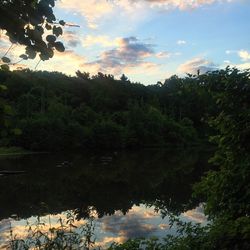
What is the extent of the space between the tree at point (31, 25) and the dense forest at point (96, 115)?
40844 millimetres

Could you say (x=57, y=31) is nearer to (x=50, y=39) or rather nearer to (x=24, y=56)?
(x=50, y=39)

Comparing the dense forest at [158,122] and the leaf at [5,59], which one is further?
the dense forest at [158,122]

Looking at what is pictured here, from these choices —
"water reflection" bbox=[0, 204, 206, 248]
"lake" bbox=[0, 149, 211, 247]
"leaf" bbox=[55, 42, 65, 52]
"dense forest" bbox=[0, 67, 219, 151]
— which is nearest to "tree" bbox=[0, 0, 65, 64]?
"leaf" bbox=[55, 42, 65, 52]

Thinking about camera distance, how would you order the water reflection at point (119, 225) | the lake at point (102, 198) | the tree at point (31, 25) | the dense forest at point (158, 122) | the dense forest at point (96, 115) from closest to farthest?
the tree at point (31, 25) < the dense forest at point (158, 122) < the water reflection at point (119, 225) < the lake at point (102, 198) < the dense forest at point (96, 115)

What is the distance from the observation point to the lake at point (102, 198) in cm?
1908

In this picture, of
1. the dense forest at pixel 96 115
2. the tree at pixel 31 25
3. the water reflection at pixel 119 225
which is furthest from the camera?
the dense forest at pixel 96 115

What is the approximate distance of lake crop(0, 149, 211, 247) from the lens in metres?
19.1

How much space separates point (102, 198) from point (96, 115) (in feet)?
228

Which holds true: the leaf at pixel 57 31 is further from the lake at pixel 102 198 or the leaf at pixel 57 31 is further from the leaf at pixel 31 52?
the lake at pixel 102 198

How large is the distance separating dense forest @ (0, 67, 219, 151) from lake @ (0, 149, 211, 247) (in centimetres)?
1018

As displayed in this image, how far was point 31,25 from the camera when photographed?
339 cm

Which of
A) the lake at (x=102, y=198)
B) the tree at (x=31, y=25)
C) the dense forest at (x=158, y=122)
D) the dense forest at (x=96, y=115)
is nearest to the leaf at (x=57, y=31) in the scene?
the tree at (x=31, y=25)

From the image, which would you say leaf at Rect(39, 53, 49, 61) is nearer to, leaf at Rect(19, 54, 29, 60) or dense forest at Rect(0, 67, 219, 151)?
leaf at Rect(19, 54, 29, 60)

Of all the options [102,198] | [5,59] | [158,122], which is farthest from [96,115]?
[5,59]
